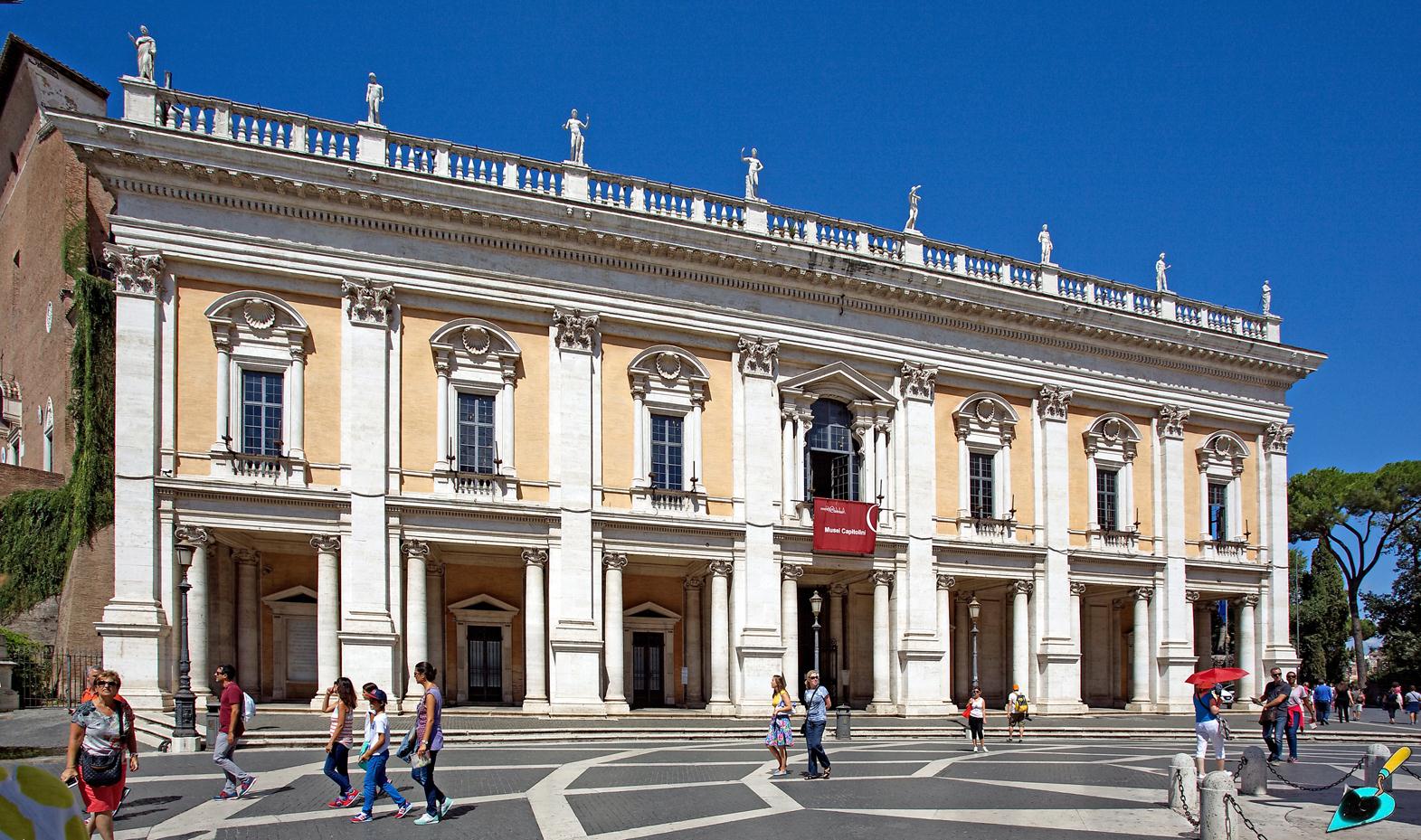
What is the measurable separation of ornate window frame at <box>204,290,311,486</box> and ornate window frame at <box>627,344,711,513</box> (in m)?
8.06

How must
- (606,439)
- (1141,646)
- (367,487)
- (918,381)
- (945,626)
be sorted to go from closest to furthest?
(367,487) < (606,439) < (945,626) < (918,381) < (1141,646)

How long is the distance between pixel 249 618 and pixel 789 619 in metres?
13.4

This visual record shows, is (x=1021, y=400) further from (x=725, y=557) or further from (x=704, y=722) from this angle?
(x=704, y=722)

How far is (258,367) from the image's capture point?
27078 mm

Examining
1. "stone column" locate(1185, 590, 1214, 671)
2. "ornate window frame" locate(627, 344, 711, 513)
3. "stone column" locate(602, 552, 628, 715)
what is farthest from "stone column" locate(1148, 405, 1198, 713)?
"stone column" locate(602, 552, 628, 715)

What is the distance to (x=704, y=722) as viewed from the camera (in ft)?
92.8

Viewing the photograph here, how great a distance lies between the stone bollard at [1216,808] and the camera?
38.0 ft

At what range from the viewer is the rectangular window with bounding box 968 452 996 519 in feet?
117

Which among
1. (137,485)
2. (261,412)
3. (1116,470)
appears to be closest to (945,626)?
(1116,470)

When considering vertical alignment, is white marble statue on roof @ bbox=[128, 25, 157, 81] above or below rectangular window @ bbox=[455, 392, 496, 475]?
above

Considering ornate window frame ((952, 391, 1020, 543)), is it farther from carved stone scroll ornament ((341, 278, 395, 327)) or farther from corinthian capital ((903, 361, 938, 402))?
carved stone scroll ornament ((341, 278, 395, 327))

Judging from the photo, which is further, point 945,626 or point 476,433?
point 945,626

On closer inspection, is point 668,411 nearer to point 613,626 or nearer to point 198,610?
point 613,626

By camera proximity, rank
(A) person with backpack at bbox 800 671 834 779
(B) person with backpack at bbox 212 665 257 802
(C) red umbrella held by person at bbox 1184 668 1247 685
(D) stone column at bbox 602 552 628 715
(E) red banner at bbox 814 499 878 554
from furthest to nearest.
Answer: (E) red banner at bbox 814 499 878 554 < (D) stone column at bbox 602 552 628 715 < (C) red umbrella held by person at bbox 1184 668 1247 685 < (A) person with backpack at bbox 800 671 834 779 < (B) person with backpack at bbox 212 665 257 802
